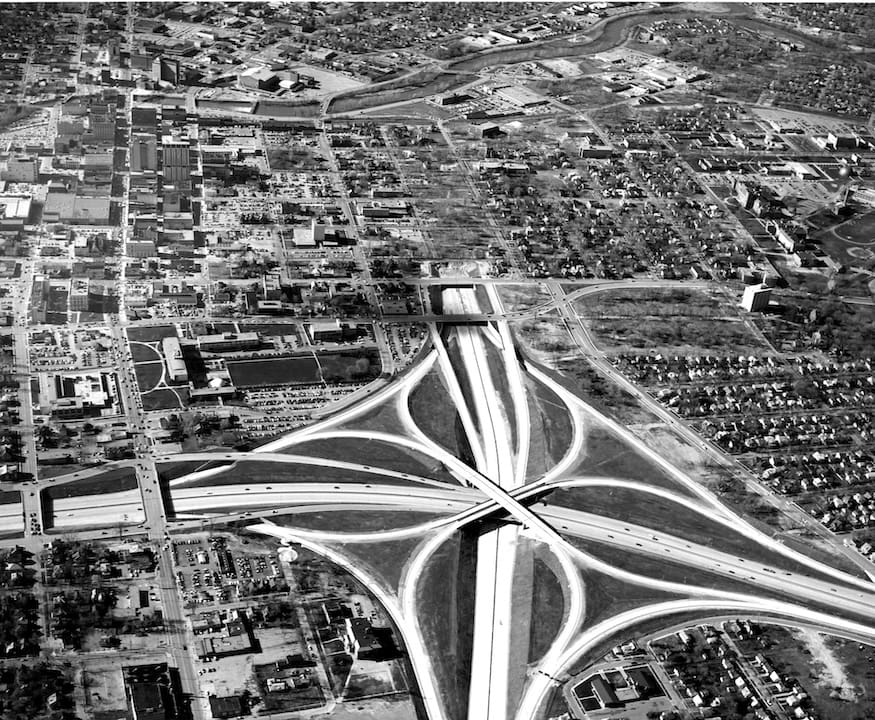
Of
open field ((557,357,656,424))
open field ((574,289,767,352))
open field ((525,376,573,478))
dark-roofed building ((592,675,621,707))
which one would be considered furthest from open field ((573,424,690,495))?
dark-roofed building ((592,675,621,707))

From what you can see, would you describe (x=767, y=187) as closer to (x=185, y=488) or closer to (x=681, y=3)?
(x=681, y=3)

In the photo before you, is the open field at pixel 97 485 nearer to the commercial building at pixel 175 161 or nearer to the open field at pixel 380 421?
the open field at pixel 380 421

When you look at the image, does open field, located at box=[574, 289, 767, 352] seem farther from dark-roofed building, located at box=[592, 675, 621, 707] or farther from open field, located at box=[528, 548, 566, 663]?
dark-roofed building, located at box=[592, 675, 621, 707]

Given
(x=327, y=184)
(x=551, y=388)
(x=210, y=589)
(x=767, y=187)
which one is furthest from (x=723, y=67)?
(x=210, y=589)

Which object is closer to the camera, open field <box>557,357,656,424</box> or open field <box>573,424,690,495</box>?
open field <box>573,424,690,495</box>

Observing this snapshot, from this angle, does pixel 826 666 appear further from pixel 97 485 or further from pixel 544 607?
pixel 97 485

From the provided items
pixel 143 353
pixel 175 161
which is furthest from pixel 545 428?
pixel 175 161
